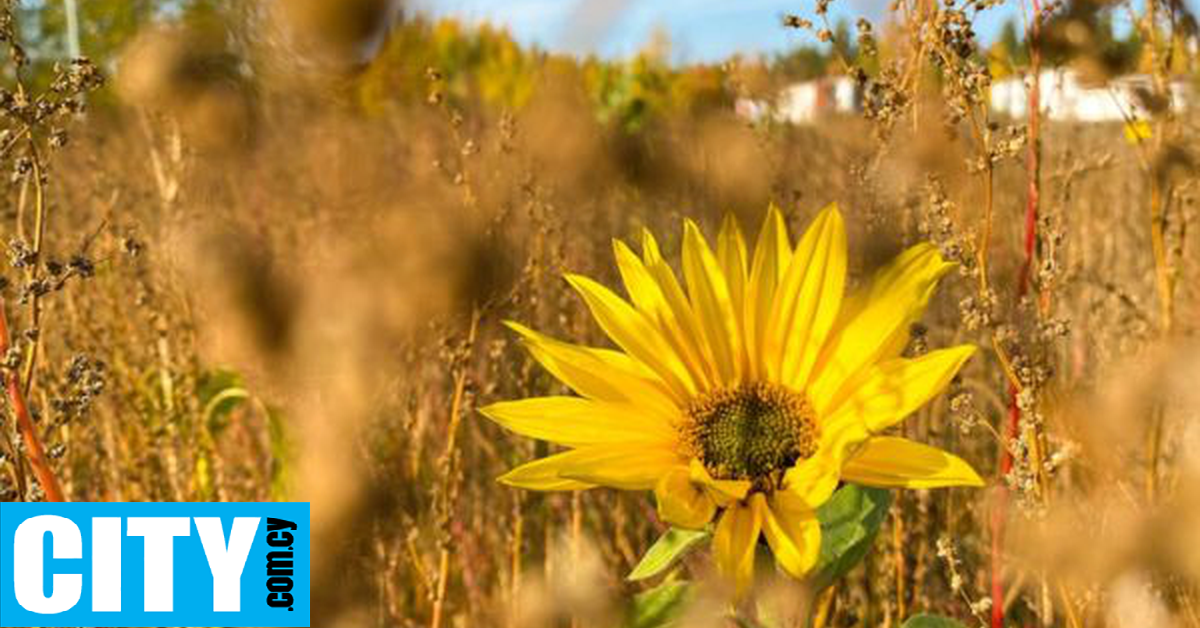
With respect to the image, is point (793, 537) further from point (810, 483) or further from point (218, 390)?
point (218, 390)

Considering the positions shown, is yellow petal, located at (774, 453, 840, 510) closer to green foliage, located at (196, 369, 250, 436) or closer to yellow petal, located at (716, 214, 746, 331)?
yellow petal, located at (716, 214, 746, 331)

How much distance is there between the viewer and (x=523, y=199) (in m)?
1.11

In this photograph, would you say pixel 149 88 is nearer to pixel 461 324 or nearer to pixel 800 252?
pixel 461 324

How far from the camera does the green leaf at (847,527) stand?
1.84ft

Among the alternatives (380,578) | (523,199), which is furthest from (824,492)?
(523,199)

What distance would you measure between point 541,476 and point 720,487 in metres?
0.07

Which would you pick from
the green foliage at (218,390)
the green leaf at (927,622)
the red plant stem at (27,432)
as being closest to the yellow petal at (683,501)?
the green leaf at (927,622)

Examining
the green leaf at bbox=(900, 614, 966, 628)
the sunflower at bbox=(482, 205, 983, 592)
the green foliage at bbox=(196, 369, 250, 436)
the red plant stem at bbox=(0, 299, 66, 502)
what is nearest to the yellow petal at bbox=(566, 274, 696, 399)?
the sunflower at bbox=(482, 205, 983, 592)

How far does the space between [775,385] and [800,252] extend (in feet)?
0.22

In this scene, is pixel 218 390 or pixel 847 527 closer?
pixel 847 527

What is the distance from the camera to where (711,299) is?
610mm

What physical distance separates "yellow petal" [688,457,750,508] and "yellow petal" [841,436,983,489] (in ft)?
0.14

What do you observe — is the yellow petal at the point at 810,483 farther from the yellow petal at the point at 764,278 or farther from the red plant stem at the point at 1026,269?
the red plant stem at the point at 1026,269

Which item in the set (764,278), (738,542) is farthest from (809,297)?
(738,542)
